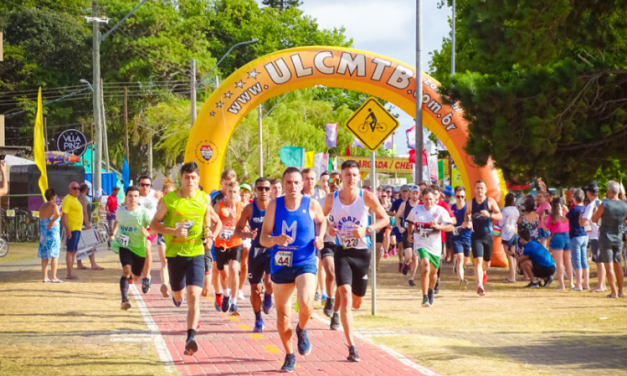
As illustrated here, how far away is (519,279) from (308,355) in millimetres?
10759

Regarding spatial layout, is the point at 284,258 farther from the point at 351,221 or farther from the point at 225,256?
the point at 225,256

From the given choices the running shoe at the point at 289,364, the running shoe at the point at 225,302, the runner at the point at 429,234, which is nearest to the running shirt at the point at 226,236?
the running shoe at the point at 225,302

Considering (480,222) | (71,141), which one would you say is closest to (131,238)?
(480,222)

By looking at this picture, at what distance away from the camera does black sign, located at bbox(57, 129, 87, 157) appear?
3553 centimetres

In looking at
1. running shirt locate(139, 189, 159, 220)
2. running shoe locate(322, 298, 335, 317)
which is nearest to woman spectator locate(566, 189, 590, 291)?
running shoe locate(322, 298, 335, 317)

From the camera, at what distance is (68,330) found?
432 inches

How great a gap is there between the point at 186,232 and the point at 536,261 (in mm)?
10086

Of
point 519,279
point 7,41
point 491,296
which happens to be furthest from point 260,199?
point 7,41

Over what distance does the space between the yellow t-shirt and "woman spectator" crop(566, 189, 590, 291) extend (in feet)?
32.3

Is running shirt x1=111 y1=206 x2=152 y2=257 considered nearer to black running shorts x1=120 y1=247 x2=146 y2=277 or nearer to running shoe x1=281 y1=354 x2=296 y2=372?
black running shorts x1=120 y1=247 x2=146 y2=277

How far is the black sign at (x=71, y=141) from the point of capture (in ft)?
117

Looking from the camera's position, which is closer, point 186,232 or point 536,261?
point 186,232

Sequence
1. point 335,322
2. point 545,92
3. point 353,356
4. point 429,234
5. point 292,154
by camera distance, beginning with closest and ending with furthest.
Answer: point 353,356
point 335,322
point 545,92
point 429,234
point 292,154

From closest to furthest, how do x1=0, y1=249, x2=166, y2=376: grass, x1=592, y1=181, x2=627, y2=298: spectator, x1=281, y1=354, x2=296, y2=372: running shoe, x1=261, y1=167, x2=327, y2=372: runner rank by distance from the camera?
x1=281, y1=354, x2=296, y2=372: running shoe, x1=261, y1=167, x2=327, y2=372: runner, x1=0, y1=249, x2=166, y2=376: grass, x1=592, y1=181, x2=627, y2=298: spectator
